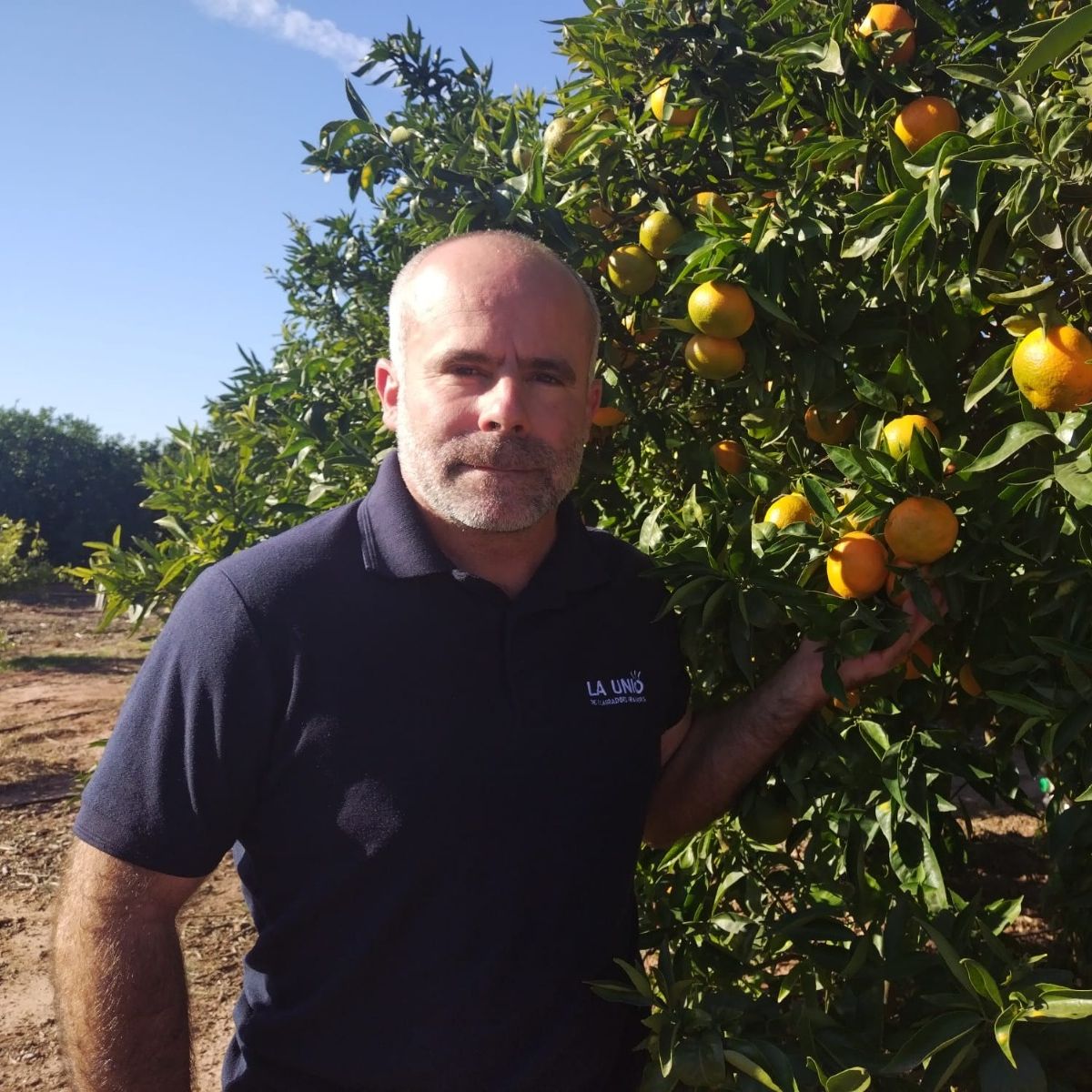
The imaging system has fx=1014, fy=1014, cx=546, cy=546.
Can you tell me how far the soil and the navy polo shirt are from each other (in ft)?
3.12

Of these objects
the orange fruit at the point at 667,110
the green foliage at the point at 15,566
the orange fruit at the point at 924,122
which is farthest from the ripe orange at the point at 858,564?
the green foliage at the point at 15,566

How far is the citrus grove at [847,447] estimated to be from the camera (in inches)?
52.2

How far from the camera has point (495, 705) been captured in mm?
1515

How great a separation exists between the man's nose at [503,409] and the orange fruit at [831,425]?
0.53 m

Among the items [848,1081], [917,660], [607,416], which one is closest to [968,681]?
[917,660]

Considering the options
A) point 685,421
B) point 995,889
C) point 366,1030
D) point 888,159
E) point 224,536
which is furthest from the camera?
point 995,889

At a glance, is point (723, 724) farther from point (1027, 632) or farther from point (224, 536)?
point (224, 536)

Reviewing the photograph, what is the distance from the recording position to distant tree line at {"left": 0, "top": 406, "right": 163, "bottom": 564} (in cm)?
2036

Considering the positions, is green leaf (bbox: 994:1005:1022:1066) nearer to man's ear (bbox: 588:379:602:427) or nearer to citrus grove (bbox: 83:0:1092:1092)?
citrus grove (bbox: 83:0:1092:1092)

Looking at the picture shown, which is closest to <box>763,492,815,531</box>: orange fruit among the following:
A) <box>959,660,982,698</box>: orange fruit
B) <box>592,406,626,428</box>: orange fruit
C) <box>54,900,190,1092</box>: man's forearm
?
<box>959,660,982,698</box>: orange fruit

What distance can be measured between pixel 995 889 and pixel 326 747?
3100 millimetres

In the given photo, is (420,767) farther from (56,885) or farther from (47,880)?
(47,880)

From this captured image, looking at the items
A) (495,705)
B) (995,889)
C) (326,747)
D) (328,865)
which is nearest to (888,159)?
(495,705)

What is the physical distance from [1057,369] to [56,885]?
13.4ft
